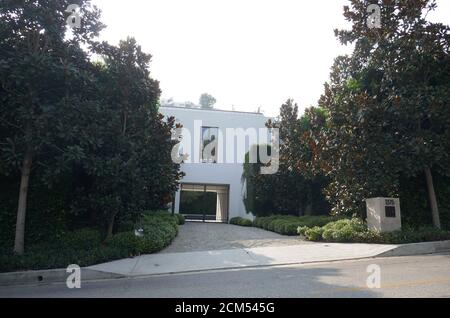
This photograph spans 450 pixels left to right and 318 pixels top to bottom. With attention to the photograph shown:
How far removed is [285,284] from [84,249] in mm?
6098

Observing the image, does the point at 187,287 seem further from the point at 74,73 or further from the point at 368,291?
the point at 74,73

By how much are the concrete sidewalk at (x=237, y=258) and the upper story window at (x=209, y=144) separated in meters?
13.3

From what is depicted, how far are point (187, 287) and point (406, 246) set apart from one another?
271 inches

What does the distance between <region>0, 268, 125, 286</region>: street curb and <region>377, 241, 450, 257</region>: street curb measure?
732 cm

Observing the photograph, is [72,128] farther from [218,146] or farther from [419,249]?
[218,146]

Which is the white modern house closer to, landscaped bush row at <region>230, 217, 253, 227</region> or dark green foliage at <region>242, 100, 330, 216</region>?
landscaped bush row at <region>230, 217, 253, 227</region>

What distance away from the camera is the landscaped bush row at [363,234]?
1191 cm

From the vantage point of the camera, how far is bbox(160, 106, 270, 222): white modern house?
25.0 m

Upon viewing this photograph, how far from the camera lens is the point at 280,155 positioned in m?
20.2

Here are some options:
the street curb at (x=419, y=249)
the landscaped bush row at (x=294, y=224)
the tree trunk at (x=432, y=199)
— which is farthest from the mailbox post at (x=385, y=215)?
the landscaped bush row at (x=294, y=224)

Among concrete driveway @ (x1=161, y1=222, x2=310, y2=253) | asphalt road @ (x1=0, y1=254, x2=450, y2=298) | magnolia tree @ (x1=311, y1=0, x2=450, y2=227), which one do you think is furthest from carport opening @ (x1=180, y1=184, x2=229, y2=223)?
asphalt road @ (x1=0, y1=254, x2=450, y2=298)
